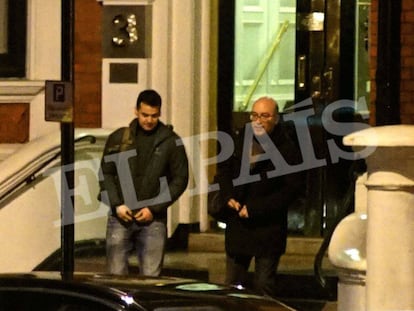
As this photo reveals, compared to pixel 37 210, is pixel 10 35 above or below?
above

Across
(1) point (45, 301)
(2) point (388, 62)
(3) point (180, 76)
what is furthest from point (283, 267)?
(1) point (45, 301)

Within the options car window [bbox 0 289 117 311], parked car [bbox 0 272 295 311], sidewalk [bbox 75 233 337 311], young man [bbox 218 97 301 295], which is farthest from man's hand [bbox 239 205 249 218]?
car window [bbox 0 289 117 311]

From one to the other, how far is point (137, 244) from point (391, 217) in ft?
7.40

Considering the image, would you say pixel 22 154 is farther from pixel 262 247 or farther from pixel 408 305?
pixel 408 305

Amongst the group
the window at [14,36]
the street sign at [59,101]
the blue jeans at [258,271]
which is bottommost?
the blue jeans at [258,271]

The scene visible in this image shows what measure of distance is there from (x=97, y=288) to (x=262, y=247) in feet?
11.4

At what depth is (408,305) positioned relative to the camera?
8156mm

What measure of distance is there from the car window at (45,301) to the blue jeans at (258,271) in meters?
3.39

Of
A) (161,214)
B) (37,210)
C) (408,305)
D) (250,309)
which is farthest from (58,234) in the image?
(250,309)

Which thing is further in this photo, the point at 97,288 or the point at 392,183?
the point at 392,183

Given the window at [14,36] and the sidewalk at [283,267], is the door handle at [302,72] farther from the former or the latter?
the window at [14,36]

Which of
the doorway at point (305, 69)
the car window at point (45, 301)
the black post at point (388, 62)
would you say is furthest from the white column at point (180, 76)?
the car window at point (45, 301)

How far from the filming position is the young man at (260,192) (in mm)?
9227

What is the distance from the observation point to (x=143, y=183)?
31.1 ft
